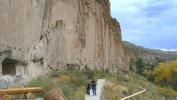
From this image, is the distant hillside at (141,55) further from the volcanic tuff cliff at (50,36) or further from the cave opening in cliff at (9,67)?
the cave opening in cliff at (9,67)

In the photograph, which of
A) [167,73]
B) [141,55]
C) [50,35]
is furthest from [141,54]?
[50,35]

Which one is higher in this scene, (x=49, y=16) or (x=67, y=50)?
(x=49, y=16)

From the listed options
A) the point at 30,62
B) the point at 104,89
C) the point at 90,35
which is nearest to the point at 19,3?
the point at 30,62

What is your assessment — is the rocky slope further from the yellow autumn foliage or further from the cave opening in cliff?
the cave opening in cliff

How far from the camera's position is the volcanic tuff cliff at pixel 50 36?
1396cm

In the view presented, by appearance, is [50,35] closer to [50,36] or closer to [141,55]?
[50,36]

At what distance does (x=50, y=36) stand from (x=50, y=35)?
0.24 ft

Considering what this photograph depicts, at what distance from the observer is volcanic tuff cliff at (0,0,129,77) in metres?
14.0

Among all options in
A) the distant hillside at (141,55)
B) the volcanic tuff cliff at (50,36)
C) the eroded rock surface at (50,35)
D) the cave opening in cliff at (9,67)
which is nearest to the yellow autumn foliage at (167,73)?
the eroded rock surface at (50,35)

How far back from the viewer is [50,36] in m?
20.6

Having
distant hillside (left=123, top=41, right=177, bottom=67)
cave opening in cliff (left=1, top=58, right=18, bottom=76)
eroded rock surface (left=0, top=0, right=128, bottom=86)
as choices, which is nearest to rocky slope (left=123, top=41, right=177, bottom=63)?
distant hillside (left=123, top=41, right=177, bottom=67)

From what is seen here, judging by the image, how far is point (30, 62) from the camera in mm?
17172

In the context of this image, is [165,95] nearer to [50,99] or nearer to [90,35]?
[90,35]

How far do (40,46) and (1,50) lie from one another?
18.7ft
